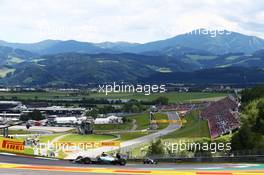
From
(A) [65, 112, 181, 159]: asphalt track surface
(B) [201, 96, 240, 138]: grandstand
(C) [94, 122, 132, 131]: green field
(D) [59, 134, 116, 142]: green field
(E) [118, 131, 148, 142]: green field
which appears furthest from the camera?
(C) [94, 122, 132, 131]: green field

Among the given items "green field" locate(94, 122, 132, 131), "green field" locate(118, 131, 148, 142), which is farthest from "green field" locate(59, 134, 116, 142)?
"green field" locate(94, 122, 132, 131)

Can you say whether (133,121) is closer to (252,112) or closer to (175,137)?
(175,137)

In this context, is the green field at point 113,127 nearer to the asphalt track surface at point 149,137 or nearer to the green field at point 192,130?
the asphalt track surface at point 149,137

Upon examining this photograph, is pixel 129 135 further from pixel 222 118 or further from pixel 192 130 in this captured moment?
pixel 222 118

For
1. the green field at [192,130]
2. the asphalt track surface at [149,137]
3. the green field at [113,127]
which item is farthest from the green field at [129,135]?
the green field at [192,130]

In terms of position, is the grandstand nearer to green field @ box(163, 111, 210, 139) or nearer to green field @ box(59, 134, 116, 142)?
green field @ box(163, 111, 210, 139)

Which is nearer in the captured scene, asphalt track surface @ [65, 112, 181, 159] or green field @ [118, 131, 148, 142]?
asphalt track surface @ [65, 112, 181, 159]

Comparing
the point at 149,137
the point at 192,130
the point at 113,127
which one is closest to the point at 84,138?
the point at 113,127
